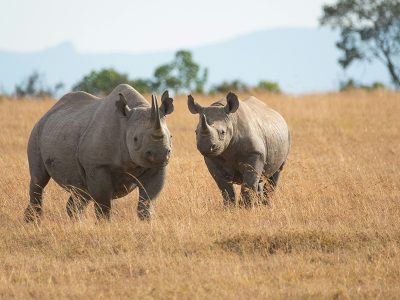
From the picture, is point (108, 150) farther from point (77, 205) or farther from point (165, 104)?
point (77, 205)

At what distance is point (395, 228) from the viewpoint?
32.7 feet

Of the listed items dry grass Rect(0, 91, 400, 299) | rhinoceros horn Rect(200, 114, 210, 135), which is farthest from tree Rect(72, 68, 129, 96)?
rhinoceros horn Rect(200, 114, 210, 135)

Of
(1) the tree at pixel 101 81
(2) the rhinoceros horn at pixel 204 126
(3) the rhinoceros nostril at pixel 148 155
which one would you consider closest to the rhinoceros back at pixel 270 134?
(2) the rhinoceros horn at pixel 204 126

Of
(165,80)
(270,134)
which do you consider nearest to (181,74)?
(165,80)

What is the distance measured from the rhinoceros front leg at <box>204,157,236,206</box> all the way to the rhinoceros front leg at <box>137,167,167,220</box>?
1493mm

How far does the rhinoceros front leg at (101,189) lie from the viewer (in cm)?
1053

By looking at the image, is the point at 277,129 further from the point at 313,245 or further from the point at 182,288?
the point at 182,288

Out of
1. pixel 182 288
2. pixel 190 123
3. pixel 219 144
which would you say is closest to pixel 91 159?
pixel 219 144

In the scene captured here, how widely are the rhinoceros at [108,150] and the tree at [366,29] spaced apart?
27.4 m

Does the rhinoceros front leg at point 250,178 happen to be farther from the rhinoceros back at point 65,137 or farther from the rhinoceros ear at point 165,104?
the rhinoceros back at point 65,137

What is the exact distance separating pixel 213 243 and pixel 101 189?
1585 mm

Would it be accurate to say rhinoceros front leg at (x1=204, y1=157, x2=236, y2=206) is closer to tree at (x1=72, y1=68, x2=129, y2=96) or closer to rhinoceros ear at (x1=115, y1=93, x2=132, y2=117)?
rhinoceros ear at (x1=115, y1=93, x2=132, y2=117)

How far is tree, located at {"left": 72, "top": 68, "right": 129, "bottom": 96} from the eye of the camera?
33.8 meters

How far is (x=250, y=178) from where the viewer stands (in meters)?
11.7
